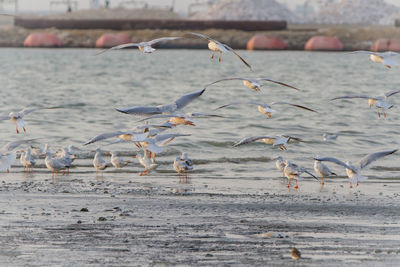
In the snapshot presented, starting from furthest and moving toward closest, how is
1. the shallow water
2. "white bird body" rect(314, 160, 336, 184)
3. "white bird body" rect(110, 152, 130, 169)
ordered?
"white bird body" rect(110, 152, 130, 169)
"white bird body" rect(314, 160, 336, 184)
the shallow water

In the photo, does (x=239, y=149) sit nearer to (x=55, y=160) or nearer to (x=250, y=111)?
(x=55, y=160)

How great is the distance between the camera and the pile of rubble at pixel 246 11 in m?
150

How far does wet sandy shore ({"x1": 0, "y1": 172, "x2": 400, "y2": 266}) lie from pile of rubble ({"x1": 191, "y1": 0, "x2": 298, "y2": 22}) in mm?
136371

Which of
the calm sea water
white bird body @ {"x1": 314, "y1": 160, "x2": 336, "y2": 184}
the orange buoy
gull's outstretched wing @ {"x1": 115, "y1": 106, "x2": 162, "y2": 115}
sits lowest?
the orange buoy

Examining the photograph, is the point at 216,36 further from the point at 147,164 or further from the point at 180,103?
the point at 180,103

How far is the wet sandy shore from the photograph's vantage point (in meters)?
7.64

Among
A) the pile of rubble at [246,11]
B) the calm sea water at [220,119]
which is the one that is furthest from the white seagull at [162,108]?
the pile of rubble at [246,11]

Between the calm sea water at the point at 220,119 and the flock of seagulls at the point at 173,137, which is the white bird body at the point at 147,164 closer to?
the flock of seagulls at the point at 173,137

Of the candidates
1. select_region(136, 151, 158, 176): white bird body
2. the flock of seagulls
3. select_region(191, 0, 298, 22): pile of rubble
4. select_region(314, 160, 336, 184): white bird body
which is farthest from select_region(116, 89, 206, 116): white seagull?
select_region(191, 0, 298, 22): pile of rubble

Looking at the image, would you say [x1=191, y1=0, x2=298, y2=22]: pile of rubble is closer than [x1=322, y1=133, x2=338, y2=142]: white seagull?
No

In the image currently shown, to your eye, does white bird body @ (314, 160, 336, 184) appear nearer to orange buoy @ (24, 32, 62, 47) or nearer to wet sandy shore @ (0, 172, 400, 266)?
wet sandy shore @ (0, 172, 400, 266)

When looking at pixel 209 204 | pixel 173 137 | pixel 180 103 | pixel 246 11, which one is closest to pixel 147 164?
pixel 173 137

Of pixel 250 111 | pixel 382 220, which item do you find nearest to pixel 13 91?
pixel 250 111

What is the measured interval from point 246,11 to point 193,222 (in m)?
147
